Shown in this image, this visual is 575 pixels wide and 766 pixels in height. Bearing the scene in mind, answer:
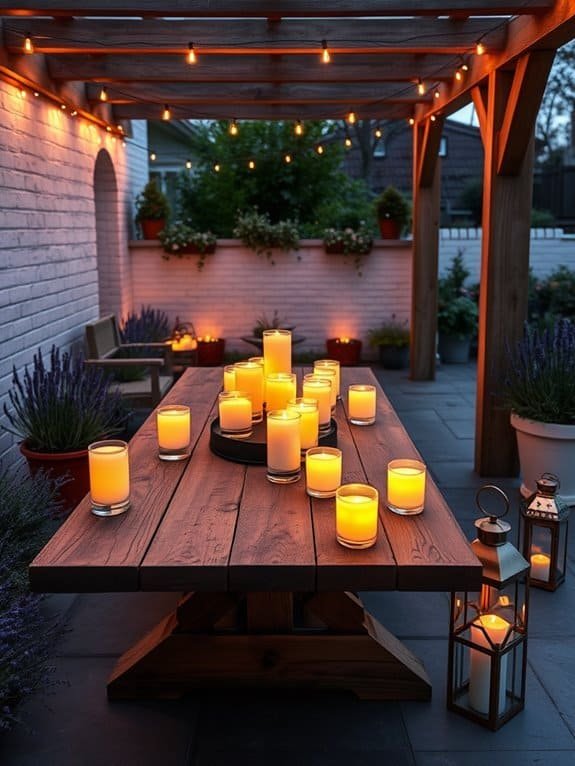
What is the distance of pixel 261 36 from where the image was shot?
468 centimetres

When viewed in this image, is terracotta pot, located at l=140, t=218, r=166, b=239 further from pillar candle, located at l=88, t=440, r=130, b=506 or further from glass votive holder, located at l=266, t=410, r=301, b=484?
pillar candle, located at l=88, t=440, r=130, b=506

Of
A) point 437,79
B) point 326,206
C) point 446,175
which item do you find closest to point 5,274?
point 437,79

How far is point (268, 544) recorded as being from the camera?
2.10m

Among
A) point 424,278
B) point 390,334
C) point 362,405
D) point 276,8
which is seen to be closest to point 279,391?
point 362,405

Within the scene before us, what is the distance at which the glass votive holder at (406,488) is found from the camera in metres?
2.30

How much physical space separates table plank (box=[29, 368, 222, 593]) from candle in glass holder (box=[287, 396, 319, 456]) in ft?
1.32

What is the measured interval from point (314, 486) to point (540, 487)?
3.76ft

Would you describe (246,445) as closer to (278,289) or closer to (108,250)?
(108,250)

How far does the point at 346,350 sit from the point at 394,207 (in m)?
1.63

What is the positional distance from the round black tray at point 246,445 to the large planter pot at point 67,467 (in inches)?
58.3

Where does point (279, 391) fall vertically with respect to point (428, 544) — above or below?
above

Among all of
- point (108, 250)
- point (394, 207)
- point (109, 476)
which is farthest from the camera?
point (394, 207)

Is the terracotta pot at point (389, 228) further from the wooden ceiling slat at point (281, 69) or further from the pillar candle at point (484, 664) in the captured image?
the pillar candle at point (484, 664)

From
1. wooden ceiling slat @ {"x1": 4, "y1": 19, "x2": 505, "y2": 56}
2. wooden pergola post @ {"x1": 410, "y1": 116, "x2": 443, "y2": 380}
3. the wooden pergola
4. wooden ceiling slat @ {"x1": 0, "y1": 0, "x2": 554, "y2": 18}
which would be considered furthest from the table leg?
wooden pergola post @ {"x1": 410, "y1": 116, "x2": 443, "y2": 380}
